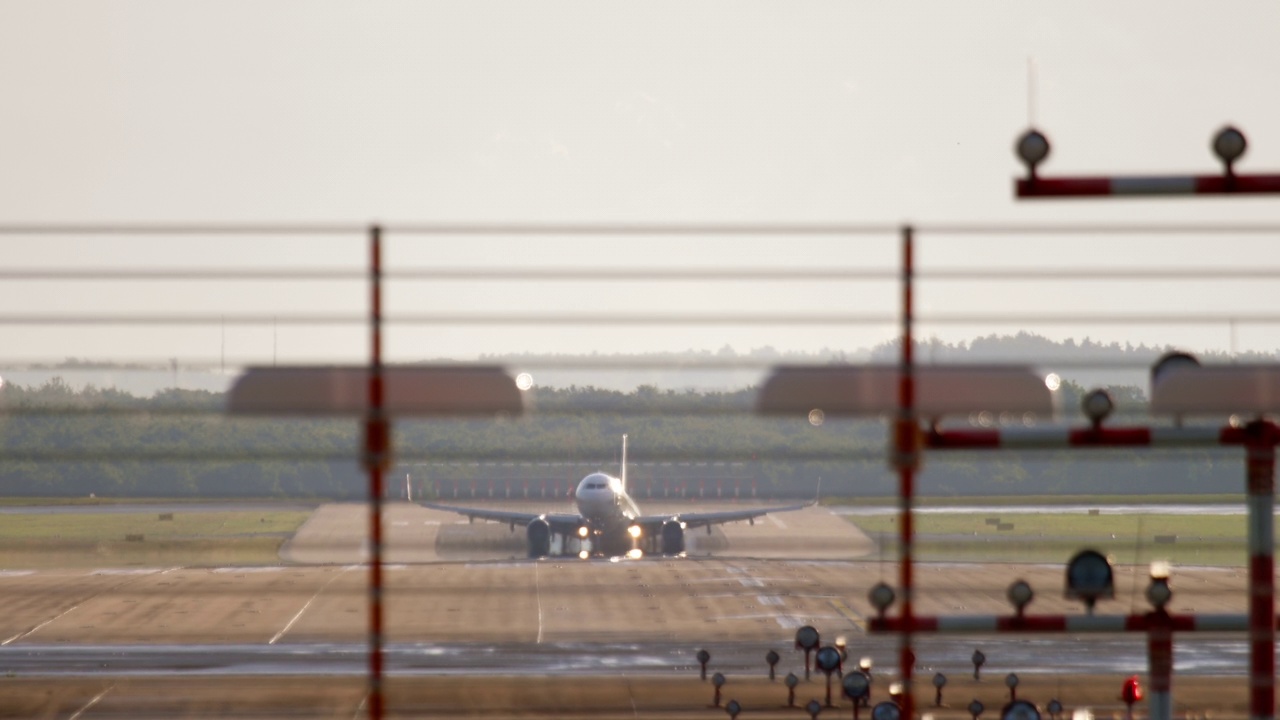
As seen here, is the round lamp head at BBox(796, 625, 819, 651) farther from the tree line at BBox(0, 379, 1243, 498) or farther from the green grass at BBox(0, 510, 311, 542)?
the tree line at BBox(0, 379, 1243, 498)

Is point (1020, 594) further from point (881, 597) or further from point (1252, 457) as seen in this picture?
point (1252, 457)

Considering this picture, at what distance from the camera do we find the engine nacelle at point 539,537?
6456cm

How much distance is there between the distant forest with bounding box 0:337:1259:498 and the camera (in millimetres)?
9500

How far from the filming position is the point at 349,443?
993 cm

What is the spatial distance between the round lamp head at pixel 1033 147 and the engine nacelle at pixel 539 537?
57.2m

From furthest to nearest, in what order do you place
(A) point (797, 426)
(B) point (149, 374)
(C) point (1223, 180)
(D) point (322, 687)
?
(D) point (322, 687) → (A) point (797, 426) → (B) point (149, 374) → (C) point (1223, 180)

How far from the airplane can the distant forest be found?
5249cm

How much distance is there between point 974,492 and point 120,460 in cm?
863

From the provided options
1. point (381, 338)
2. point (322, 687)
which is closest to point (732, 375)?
point (381, 338)

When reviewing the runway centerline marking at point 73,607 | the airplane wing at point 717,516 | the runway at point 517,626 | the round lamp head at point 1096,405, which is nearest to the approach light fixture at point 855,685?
the runway at point 517,626

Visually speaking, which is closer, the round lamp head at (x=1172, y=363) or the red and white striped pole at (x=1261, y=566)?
the red and white striped pole at (x=1261, y=566)

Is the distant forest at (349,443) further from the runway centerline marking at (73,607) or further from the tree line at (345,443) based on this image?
the runway centerline marking at (73,607)

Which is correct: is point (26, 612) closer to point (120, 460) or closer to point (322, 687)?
point (322, 687)

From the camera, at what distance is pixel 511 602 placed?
56500mm
